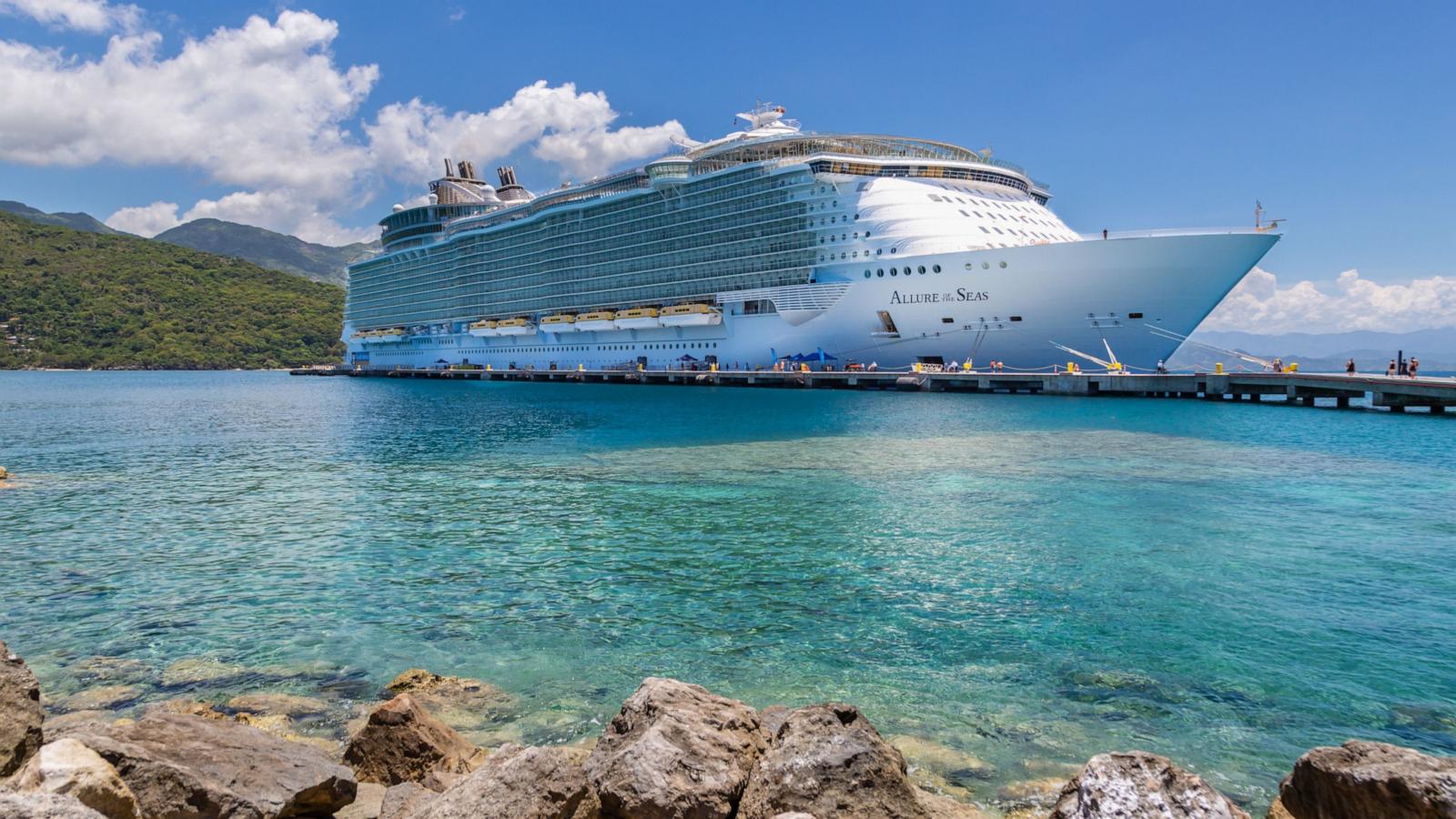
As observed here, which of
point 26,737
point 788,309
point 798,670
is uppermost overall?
point 788,309

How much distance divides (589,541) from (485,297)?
76.5 m

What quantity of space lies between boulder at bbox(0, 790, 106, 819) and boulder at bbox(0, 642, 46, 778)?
70.9 inches

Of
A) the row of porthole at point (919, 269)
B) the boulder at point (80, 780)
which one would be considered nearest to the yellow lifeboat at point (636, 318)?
the row of porthole at point (919, 269)

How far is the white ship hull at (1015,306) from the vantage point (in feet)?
125

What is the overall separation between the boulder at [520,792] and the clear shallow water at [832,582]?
218cm

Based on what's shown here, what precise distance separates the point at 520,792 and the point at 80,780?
6.47ft

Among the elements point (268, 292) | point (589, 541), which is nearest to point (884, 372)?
point (589, 541)

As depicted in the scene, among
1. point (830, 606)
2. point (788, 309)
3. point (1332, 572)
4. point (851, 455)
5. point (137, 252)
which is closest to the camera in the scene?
point (830, 606)

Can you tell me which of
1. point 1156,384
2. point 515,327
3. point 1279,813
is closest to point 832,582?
point 1279,813

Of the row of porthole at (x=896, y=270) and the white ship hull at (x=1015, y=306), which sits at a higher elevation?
the row of porthole at (x=896, y=270)

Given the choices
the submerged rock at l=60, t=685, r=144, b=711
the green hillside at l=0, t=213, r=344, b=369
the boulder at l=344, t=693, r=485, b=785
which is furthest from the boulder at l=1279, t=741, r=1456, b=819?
the green hillside at l=0, t=213, r=344, b=369

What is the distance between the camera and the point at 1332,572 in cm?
1104

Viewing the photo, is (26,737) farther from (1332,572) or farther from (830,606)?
(1332,572)

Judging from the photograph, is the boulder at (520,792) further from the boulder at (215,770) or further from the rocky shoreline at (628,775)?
the boulder at (215,770)
